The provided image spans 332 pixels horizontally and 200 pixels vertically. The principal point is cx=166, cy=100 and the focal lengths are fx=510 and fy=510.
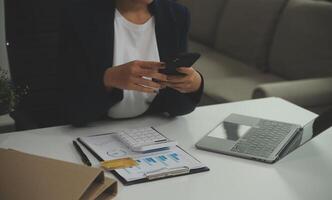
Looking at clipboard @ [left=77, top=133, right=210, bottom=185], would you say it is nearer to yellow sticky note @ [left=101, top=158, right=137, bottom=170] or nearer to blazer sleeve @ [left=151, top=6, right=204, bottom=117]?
yellow sticky note @ [left=101, top=158, right=137, bottom=170]

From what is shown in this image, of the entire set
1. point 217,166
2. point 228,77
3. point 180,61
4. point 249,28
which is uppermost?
point 180,61

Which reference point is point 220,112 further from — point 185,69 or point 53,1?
point 53,1

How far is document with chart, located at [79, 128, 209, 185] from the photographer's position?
1.16 meters

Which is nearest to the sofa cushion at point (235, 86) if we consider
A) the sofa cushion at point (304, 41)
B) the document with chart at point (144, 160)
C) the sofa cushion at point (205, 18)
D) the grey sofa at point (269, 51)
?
the grey sofa at point (269, 51)

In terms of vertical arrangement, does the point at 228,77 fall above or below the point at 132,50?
below

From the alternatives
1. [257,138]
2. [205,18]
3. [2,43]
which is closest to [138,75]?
[257,138]

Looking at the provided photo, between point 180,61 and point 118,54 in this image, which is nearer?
point 180,61

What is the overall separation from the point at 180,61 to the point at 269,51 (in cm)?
195

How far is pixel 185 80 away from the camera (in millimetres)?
1400

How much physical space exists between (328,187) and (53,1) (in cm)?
113

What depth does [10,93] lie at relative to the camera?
1.29 m

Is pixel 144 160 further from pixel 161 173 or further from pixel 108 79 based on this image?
pixel 108 79

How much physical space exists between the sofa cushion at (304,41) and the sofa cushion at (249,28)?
9cm

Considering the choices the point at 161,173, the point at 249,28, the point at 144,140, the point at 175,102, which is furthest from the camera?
the point at 249,28
